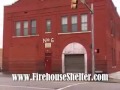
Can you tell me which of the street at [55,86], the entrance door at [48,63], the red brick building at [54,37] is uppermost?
the red brick building at [54,37]

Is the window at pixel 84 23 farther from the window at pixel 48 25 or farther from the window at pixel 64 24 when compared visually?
the window at pixel 48 25

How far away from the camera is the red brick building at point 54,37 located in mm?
36406

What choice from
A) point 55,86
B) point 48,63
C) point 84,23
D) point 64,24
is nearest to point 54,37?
point 64,24

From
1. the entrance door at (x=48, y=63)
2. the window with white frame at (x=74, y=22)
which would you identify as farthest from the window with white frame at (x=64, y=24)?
the entrance door at (x=48, y=63)

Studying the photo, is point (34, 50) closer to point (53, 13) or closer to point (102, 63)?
point (53, 13)

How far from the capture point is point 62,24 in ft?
129

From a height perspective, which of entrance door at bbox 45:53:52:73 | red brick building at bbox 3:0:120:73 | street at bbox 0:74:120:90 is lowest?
street at bbox 0:74:120:90

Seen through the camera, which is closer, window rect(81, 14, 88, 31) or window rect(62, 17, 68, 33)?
window rect(81, 14, 88, 31)

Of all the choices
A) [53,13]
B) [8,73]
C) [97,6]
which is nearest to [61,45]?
[53,13]

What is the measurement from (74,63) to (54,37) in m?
4.59

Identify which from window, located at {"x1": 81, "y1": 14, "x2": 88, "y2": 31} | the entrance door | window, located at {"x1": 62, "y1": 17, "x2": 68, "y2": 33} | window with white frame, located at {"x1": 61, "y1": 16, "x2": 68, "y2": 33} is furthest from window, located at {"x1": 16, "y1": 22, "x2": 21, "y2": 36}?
window, located at {"x1": 81, "y1": 14, "x2": 88, "y2": 31}

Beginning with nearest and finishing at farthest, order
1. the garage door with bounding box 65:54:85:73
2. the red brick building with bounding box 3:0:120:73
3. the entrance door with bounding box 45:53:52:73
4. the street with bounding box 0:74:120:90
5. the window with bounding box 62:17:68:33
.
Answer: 1. the street with bounding box 0:74:120:90
2. the red brick building with bounding box 3:0:120:73
3. the garage door with bounding box 65:54:85:73
4. the window with bounding box 62:17:68:33
5. the entrance door with bounding box 45:53:52:73

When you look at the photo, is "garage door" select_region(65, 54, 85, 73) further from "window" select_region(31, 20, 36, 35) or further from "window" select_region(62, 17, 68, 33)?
"window" select_region(31, 20, 36, 35)

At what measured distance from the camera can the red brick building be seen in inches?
1433
